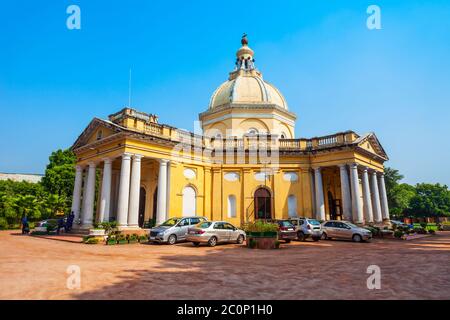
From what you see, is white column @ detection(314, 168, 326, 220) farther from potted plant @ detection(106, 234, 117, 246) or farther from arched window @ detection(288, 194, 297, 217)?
potted plant @ detection(106, 234, 117, 246)

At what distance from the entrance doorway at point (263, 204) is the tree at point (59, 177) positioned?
26544 mm

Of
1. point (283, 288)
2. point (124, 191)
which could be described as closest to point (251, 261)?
point (283, 288)

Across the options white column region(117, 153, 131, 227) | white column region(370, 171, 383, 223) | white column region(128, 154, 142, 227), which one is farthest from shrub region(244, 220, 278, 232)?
white column region(370, 171, 383, 223)

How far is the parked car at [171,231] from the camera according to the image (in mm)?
16281

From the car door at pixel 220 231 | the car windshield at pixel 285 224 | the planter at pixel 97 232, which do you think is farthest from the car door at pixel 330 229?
the planter at pixel 97 232

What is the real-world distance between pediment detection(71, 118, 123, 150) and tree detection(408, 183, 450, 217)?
2240 inches

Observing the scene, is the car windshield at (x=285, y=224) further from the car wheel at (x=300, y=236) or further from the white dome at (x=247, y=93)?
the white dome at (x=247, y=93)

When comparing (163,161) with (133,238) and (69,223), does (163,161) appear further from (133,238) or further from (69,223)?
(69,223)

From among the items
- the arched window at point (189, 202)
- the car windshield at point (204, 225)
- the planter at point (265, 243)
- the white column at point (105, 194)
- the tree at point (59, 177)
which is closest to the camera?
the planter at point (265, 243)

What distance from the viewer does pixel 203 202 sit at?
81.5 feet

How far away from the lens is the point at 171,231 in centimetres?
→ 1655

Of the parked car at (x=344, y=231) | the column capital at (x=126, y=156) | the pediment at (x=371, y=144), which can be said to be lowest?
the parked car at (x=344, y=231)
